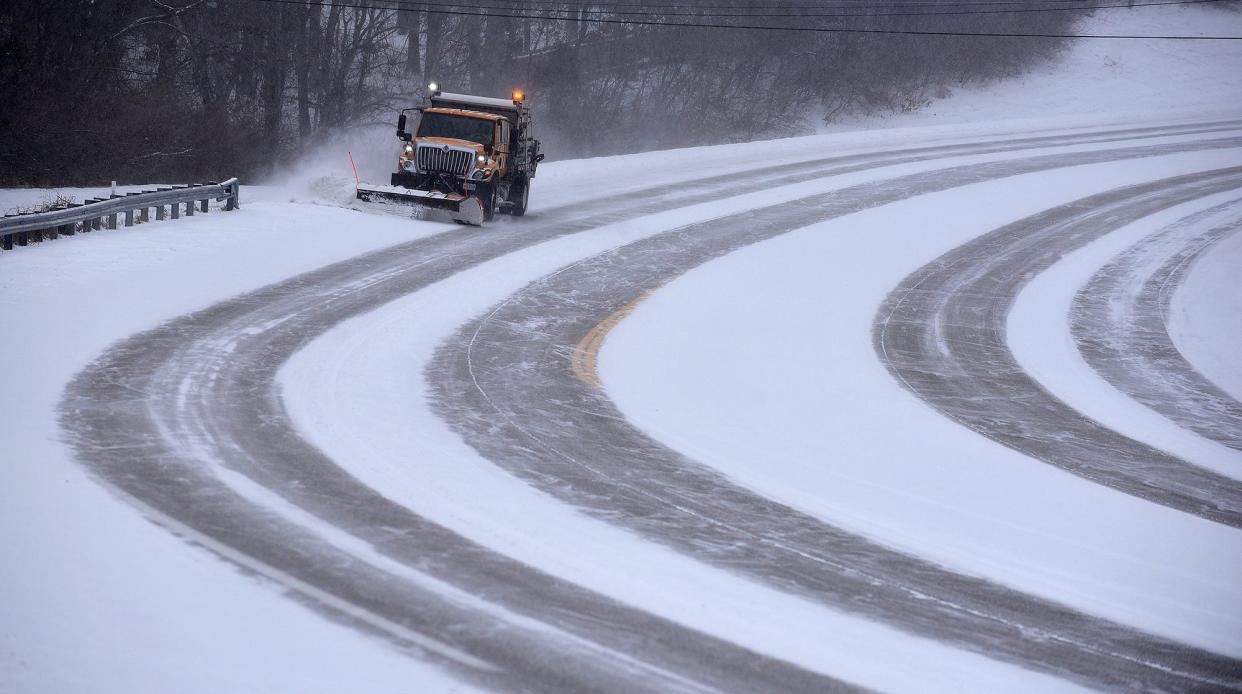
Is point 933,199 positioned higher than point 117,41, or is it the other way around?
point 117,41

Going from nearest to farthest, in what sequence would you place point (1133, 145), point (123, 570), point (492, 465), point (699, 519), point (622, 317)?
point (123, 570) → point (699, 519) → point (492, 465) → point (622, 317) → point (1133, 145)

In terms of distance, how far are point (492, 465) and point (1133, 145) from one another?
1282 inches

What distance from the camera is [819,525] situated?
7.52 meters

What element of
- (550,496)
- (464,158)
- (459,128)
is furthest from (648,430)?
(459,128)

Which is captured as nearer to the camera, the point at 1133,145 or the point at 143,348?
the point at 143,348

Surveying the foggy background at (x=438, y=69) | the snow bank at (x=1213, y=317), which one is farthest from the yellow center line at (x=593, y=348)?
the foggy background at (x=438, y=69)

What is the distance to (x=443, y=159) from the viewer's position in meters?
20.2

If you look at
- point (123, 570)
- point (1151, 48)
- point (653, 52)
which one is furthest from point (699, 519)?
point (1151, 48)

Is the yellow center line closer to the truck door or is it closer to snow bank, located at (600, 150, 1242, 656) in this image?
snow bank, located at (600, 150, 1242, 656)

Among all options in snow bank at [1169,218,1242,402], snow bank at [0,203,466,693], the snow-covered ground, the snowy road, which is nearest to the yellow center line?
the snowy road

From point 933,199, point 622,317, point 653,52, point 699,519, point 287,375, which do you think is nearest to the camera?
point 699,519

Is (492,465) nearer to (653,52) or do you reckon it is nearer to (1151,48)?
(653,52)

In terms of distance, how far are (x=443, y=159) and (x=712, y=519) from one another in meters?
14.1

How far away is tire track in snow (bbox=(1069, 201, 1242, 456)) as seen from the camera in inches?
470
